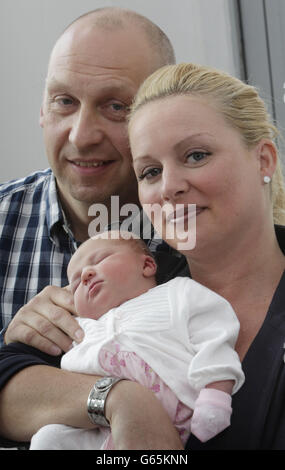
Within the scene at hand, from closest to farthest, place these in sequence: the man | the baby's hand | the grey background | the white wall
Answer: the baby's hand, the man, the grey background, the white wall

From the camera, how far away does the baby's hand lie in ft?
3.00

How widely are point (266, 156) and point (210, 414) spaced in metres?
0.53

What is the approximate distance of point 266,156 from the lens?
1195mm

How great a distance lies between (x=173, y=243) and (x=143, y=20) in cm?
83

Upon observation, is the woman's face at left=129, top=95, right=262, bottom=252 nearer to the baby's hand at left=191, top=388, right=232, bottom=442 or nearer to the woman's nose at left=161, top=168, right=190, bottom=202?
the woman's nose at left=161, top=168, right=190, bottom=202

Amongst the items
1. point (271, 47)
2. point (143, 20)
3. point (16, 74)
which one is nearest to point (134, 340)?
point (143, 20)

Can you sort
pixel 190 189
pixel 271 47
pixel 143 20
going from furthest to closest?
pixel 271 47 → pixel 143 20 → pixel 190 189

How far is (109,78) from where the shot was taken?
1567mm

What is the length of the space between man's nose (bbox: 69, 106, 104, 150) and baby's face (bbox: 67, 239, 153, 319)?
0.44 m

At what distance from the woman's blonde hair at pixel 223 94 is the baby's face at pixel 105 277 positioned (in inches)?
12.0

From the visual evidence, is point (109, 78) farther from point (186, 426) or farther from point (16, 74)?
point (16, 74)

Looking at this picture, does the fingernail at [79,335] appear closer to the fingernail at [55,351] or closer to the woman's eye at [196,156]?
the fingernail at [55,351]

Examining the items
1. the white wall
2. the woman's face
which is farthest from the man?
the white wall

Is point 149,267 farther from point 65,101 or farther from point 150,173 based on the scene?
point 65,101
